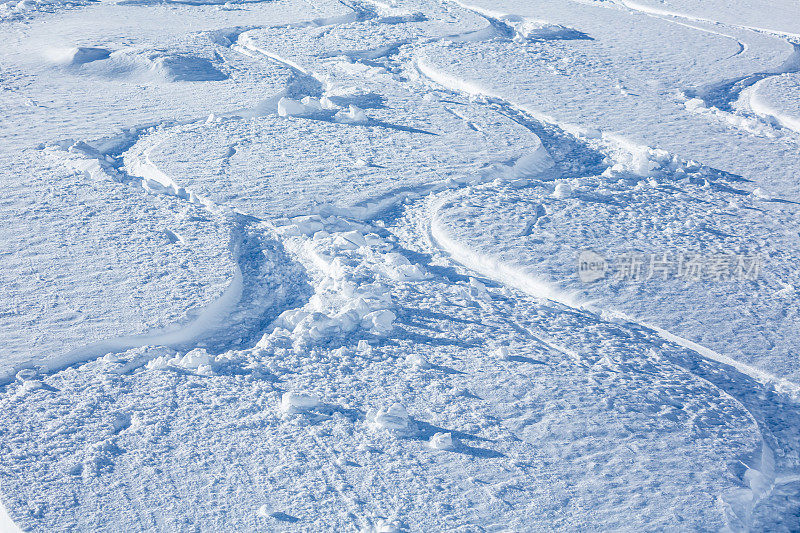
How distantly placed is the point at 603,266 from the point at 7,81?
10.4ft

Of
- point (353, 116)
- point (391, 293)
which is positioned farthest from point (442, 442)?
point (353, 116)

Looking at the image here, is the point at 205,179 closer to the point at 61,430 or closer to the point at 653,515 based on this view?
the point at 61,430

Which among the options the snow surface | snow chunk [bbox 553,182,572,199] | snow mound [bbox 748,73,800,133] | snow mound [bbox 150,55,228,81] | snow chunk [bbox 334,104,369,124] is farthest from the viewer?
snow mound [bbox 150,55,228,81]

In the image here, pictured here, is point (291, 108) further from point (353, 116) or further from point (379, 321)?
point (379, 321)

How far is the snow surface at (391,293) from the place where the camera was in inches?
79.6

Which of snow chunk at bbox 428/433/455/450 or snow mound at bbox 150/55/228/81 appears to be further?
snow mound at bbox 150/55/228/81

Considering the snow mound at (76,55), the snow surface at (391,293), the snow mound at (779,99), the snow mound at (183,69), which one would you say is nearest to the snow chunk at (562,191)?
the snow surface at (391,293)

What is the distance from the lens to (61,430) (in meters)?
2.13

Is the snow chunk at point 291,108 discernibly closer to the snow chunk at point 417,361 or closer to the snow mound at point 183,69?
the snow mound at point 183,69

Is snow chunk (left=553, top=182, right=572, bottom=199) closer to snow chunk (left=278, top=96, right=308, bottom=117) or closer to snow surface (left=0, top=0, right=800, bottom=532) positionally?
snow surface (left=0, top=0, right=800, bottom=532)

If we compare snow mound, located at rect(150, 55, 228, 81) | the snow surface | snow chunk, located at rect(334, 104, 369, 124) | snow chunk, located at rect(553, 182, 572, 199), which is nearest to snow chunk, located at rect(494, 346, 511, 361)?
the snow surface

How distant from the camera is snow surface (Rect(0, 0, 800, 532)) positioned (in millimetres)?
2021

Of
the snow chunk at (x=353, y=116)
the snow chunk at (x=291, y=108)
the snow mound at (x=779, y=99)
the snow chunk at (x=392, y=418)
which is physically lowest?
the snow chunk at (x=392, y=418)

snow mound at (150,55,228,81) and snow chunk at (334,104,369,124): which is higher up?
snow chunk at (334,104,369,124)
